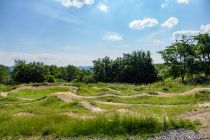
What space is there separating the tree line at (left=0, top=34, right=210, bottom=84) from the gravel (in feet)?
141

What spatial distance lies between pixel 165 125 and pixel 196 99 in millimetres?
13971

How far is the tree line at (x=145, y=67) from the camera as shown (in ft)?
186

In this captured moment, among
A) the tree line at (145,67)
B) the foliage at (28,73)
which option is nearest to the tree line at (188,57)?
the tree line at (145,67)

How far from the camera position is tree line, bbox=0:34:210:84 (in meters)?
56.6

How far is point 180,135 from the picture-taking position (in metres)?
13.4

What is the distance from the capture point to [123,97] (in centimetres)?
3153

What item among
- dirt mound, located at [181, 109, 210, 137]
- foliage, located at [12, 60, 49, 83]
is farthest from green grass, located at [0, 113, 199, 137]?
foliage, located at [12, 60, 49, 83]

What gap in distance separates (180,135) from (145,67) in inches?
2532

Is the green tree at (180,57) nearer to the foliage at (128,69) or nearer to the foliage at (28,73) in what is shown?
the foliage at (128,69)

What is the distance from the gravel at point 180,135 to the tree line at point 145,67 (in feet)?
141

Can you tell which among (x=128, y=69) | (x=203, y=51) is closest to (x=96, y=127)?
(x=203, y=51)

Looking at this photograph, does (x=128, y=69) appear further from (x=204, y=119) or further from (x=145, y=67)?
(x=204, y=119)

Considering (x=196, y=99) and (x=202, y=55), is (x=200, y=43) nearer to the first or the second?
(x=202, y=55)

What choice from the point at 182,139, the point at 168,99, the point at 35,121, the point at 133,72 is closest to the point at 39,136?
the point at 35,121
